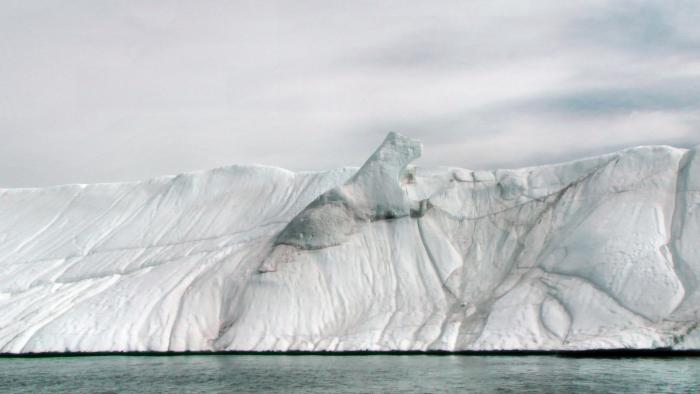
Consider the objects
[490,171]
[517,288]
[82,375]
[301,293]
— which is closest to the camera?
[82,375]

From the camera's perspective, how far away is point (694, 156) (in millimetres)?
41750

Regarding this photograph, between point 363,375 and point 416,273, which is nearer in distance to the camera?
point 363,375

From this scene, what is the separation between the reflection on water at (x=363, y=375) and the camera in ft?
84.2

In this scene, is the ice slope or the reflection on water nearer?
the reflection on water

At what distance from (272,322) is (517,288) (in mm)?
11917

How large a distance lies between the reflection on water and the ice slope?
2815 mm

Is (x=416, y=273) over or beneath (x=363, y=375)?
over

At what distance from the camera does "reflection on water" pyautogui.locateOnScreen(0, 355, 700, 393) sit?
1011 inches

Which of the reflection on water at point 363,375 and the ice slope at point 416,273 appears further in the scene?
the ice slope at point 416,273

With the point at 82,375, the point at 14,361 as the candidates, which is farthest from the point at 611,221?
the point at 14,361

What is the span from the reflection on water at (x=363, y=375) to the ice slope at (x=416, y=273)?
282 centimetres

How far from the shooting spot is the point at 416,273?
4325 cm

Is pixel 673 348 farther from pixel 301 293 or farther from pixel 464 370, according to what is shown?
pixel 301 293

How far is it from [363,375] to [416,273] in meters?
14.3
